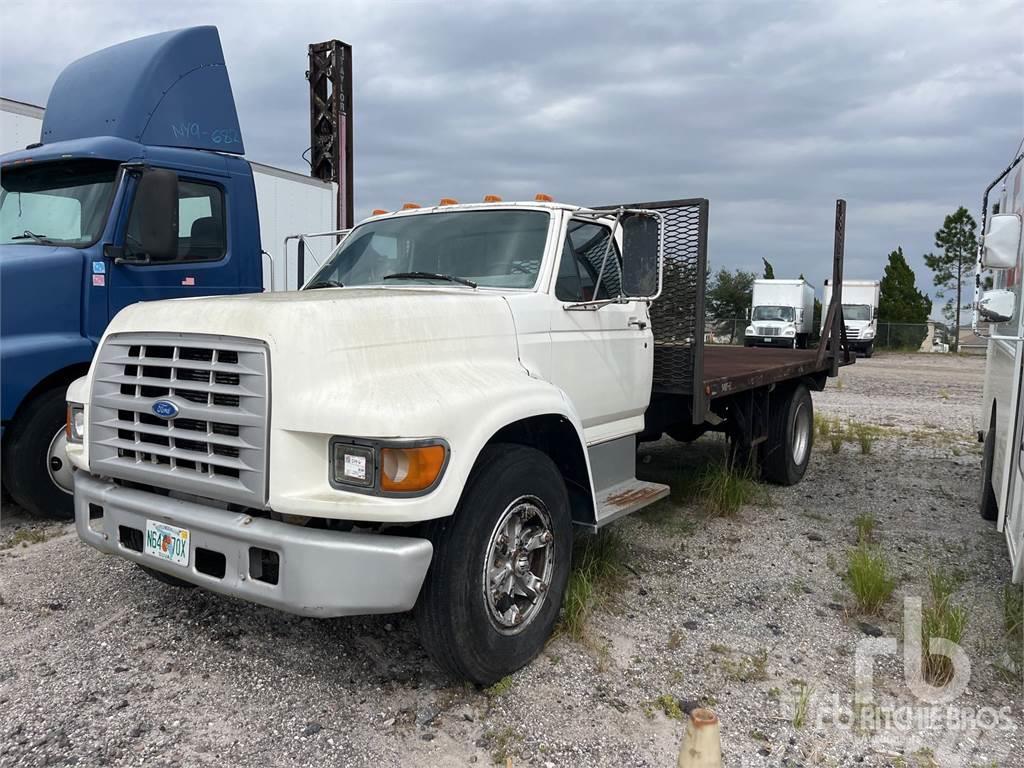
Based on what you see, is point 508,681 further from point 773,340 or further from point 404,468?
point 773,340

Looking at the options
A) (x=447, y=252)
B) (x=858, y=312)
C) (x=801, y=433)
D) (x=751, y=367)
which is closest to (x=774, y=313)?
(x=858, y=312)

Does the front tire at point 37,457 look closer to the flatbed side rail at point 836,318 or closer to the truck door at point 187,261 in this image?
the truck door at point 187,261

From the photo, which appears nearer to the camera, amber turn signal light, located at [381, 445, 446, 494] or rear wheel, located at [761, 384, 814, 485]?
amber turn signal light, located at [381, 445, 446, 494]

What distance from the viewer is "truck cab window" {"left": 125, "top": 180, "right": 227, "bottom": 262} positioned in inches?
239

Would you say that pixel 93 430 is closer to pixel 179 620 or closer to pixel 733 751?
pixel 179 620

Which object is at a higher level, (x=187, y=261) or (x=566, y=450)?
(x=187, y=261)

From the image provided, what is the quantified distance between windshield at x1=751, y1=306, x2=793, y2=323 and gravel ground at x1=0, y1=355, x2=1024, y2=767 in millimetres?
26991

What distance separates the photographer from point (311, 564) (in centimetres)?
276

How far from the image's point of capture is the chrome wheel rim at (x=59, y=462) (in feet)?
17.7

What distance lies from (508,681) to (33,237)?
4.75m

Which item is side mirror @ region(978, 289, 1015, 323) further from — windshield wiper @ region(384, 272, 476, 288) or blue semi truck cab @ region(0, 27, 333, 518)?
blue semi truck cab @ region(0, 27, 333, 518)

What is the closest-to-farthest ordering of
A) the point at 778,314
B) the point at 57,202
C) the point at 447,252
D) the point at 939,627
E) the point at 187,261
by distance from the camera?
the point at 939,627 → the point at 447,252 → the point at 57,202 → the point at 187,261 → the point at 778,314

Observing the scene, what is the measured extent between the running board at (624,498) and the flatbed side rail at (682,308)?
2.13 feet

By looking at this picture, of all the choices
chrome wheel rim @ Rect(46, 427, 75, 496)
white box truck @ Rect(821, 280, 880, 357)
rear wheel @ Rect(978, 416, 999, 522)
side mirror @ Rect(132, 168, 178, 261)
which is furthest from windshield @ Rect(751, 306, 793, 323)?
chrome wheel rim @ Rect(46, 427, 75, 496)
